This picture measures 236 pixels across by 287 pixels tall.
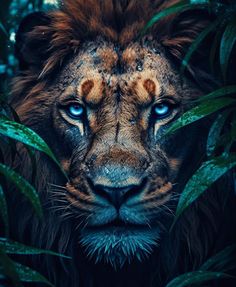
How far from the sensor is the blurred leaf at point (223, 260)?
287 cm

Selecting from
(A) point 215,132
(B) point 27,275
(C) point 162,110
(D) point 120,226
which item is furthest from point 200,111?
(B) point 27,275

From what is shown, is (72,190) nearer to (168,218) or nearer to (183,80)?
(168,218)

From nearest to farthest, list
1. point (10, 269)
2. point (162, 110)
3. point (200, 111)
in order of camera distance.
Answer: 1. point (10, 269)
2. point (200, 111)
3. point (162, 110)

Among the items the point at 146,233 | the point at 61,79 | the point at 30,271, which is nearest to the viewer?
the point at 30,271

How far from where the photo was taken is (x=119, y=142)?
2930 millimetres

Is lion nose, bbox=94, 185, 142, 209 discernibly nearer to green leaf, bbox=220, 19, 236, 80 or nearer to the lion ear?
green leaf, bbox=220, 19, 236, 80

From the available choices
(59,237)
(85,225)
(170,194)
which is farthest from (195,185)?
(59,237)

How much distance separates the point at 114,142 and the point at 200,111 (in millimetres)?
403

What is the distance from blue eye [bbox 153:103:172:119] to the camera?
121 inches

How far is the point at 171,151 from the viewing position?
305cm

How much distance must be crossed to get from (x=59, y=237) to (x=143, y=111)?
680mm

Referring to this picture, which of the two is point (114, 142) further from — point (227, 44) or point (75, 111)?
point (227, 44)

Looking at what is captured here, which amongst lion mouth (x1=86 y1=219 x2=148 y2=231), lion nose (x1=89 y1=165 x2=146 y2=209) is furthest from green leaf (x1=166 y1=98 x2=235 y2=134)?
lion mouth (x1=86 y1=219 x2=148 y2=231)

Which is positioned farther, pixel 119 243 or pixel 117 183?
pixel 119 243
